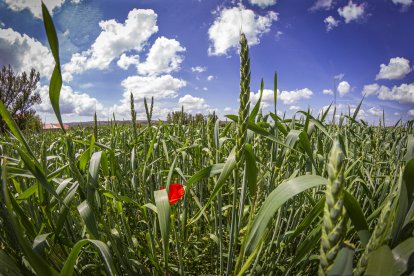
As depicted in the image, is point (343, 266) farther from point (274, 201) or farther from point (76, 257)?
point (76, 257)

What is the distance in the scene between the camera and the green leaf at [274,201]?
0.60 metres

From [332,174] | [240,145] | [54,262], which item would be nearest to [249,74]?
[240,145]

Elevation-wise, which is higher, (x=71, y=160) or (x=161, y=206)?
(x=71, y=160)

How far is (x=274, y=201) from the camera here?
2.02ft

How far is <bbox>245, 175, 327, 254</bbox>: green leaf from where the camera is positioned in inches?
23.6

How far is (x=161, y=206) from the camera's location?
0.82m

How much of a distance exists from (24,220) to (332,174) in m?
1.01

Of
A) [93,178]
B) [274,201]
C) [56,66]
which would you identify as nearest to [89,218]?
[93,178]

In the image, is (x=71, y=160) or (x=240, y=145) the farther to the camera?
(x=71, y=160)

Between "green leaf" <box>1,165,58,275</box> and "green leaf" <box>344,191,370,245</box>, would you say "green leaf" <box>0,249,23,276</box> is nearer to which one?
"green leaf" <box>1,165,58,275</box>

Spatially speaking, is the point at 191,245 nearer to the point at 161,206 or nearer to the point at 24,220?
the point at 161,206

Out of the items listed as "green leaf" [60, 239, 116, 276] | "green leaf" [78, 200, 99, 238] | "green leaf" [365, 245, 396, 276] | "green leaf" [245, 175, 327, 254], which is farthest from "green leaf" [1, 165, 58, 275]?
"green leaf" [365, 245, 396, 276]

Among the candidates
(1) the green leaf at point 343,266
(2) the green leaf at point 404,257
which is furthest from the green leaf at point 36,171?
(2) the green leaf at point 404,257

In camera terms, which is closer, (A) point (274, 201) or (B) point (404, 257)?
(B) point (404, 257)
